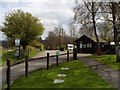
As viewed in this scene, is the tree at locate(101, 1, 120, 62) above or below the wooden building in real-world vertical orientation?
above

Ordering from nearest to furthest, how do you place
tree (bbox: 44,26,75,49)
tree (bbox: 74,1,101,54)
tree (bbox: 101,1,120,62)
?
tree (bbox: 101,1,120,62), tree (bbox: 74,1,101,54), tree (bbox: 44,26,75,49)

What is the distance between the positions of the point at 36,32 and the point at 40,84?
3422 centimetres

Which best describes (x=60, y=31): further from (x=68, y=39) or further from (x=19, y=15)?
(x=19, y=15)

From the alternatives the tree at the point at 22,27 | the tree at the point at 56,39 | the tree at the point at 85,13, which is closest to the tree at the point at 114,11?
the tree at the point at 85,13

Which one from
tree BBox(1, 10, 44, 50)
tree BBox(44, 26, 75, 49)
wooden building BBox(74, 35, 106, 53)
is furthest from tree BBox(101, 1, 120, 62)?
tree BBox(44, 26, 75, 49)

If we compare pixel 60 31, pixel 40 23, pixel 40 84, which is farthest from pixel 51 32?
pixel 40 84

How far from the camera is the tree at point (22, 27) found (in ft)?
141

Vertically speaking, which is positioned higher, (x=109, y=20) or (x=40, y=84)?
(x=109, y=20)

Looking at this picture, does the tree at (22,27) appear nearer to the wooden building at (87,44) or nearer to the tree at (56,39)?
the wooden building at (87,44)

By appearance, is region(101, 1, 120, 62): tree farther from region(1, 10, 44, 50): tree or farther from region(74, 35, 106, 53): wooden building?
region(74, 35, 106, 53): wooden building

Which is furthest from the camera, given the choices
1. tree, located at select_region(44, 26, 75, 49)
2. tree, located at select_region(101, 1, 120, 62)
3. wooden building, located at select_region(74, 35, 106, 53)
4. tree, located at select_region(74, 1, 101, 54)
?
tree, located at select_region(44, 26, 75, 49)

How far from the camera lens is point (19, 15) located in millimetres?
47500

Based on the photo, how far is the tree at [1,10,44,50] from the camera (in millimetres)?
43031

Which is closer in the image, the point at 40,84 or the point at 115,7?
the point at 40,84
